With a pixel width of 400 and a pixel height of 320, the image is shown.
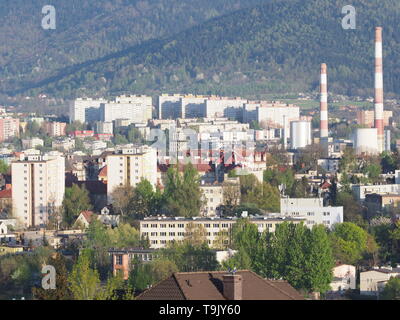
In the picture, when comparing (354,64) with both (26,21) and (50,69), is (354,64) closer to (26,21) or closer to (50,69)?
(50,69)

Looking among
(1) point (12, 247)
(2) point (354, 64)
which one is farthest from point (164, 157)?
(2) point (354, 64)

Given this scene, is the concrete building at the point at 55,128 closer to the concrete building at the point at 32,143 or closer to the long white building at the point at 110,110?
the long white building at the point at 110,110

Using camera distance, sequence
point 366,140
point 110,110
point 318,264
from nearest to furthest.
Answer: point 318,264, point 366,140, point 110,110

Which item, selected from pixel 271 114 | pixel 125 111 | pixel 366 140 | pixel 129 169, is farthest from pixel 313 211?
pixel 125 111

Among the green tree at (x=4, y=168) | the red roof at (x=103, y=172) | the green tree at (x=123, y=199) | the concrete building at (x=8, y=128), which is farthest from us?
the concrete building at (x=8, y=128)

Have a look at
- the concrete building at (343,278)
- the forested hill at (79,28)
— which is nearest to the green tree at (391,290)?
the concrete building at (343,278)

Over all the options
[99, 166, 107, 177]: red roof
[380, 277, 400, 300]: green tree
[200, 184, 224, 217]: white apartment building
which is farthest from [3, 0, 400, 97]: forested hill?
[380, 277, 400, 300]: green tree

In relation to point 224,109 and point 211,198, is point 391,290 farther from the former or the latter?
point 224,109
